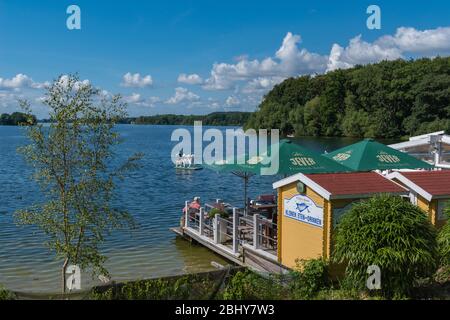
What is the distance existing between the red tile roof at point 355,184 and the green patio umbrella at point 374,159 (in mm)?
3004

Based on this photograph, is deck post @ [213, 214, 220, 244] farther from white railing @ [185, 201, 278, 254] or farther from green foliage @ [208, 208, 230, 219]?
green foliage @ [208, 208, 230, 219]

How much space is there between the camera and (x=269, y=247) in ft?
44.3

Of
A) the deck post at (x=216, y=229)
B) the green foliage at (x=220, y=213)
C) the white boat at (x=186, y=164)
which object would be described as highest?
the green foliage at (x=220, y=213)

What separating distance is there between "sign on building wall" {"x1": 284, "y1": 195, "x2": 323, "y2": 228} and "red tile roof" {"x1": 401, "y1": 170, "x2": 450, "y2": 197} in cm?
234

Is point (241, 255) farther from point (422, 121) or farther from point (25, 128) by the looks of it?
point (422, 121)

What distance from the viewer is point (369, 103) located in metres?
95.2

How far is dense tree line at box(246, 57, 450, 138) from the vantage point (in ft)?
266

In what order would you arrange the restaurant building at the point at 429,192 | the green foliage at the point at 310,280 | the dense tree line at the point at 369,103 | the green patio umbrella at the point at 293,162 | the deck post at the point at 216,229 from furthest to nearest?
the dense tree line at the point at 369,103
the deck post at the point at 216,229
the green patio umbrella at the point at 293,162
the restaurant building at the point at 429,192
the green foliage at the point at 310,280

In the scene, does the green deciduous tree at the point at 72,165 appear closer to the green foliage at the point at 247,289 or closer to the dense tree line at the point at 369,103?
the green foliage at the point at 247,289

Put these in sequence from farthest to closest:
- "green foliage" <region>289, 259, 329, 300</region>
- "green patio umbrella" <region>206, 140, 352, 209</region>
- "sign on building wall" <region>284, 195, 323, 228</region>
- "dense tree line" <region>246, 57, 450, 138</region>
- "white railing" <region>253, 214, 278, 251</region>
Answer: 1. "dense tree line" <region>246, 57, 450, 138</region>
2. "green patio umbrella" <region>206, 140, 352, 209</region>
3. "white railing" <region>253, 214, 278, 251</region>
4. "sign on building wall" <region>284, 195, 323, 228</region>
5. "green foliage" <region>289, 259, 329, 300</region>

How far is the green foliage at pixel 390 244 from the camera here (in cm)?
835

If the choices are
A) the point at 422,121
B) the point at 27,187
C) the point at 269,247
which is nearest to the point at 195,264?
the point at 269,247

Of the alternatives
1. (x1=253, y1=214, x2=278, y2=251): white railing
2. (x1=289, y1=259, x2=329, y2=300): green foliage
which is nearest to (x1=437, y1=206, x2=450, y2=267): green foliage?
(x1=289, y1=259, x2=329, y2=300): green foliage

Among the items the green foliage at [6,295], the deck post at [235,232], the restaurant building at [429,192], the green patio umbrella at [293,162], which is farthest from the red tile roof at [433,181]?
the green foliage at [6,295]
